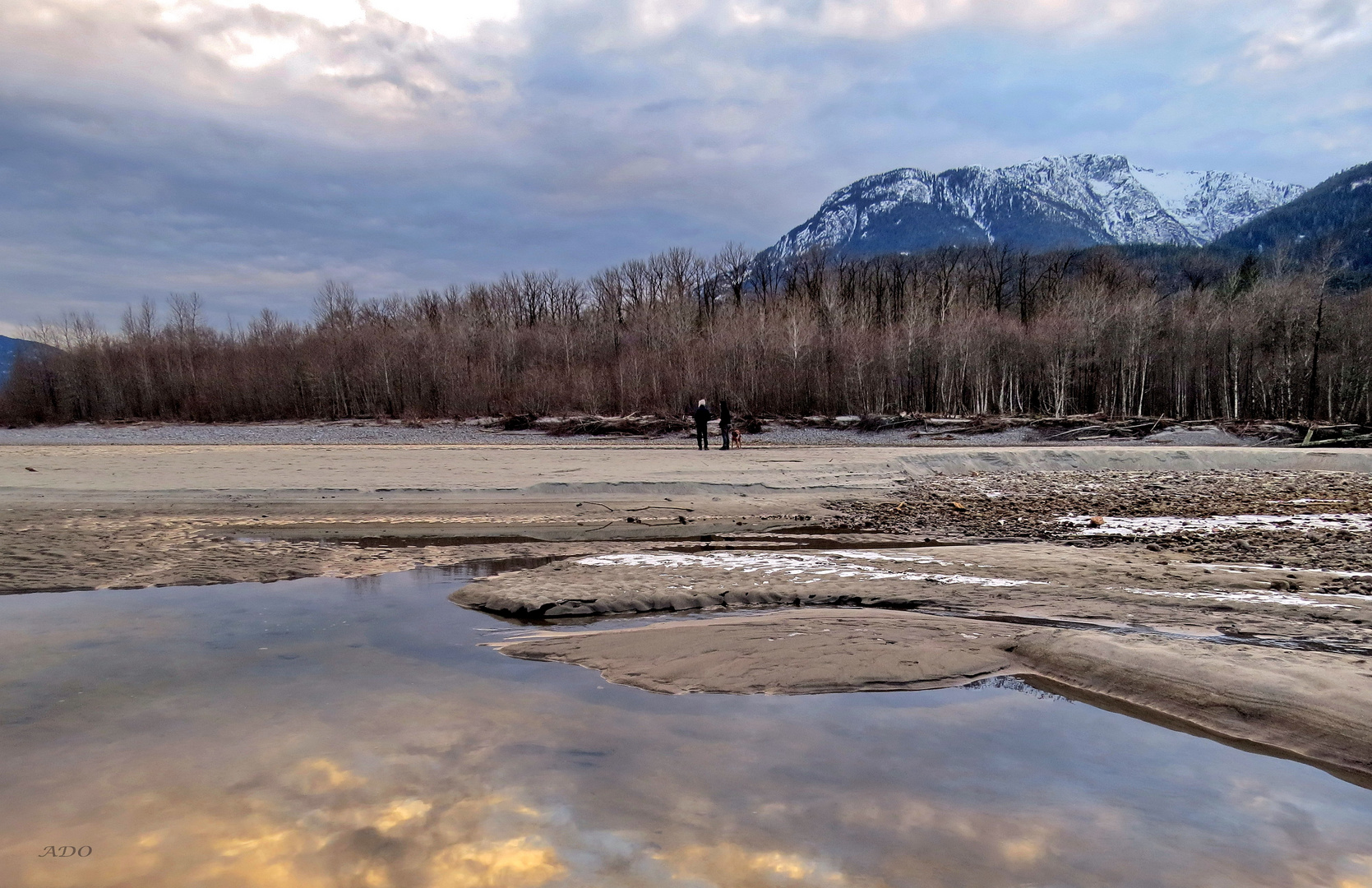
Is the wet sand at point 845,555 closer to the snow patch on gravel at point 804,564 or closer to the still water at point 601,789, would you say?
the snow patch on gravel at point 804,564

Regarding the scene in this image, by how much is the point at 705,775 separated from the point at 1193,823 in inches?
104

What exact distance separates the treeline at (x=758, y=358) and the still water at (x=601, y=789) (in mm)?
44547

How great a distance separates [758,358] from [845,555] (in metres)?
42.8

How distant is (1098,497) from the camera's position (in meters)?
16.8

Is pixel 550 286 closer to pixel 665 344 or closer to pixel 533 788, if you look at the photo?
pixel 665 344

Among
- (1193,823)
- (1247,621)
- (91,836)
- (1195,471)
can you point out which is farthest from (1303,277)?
(91,836)

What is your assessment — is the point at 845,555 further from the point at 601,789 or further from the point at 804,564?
the point at 601,789

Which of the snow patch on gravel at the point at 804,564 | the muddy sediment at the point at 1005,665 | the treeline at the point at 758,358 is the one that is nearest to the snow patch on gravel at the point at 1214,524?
the snow patch on gravel at the point at 804,564

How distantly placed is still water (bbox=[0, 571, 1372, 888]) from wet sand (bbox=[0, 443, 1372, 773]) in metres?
0.73

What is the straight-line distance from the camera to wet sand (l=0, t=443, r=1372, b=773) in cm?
612

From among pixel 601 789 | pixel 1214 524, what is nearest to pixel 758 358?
pixel 1214 524

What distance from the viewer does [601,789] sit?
4.43m

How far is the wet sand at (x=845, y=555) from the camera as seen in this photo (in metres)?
6.12

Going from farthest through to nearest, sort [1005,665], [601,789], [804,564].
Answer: [804,564] → [1005,665] → [601,789]
